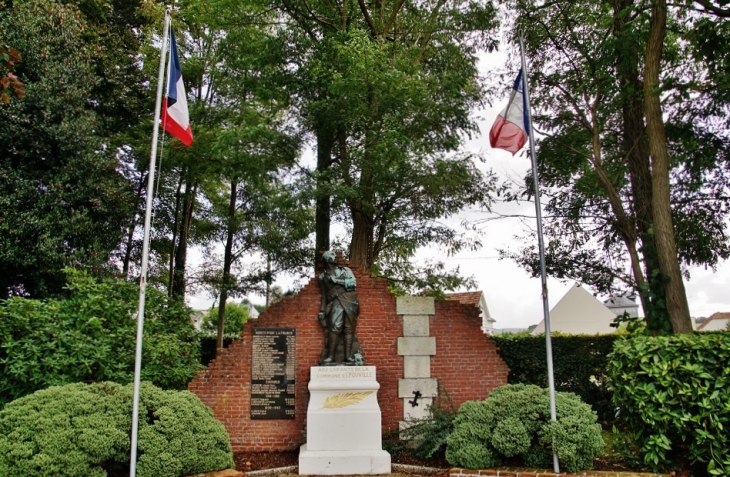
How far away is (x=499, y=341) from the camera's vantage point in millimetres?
12523

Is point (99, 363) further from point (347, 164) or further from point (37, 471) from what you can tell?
point (347, 164)

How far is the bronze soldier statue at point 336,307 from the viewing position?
31.1 feet

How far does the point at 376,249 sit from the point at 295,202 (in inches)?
108

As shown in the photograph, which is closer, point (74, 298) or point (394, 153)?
point (74, 298)

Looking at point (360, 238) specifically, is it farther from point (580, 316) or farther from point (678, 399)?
point (580, 316)

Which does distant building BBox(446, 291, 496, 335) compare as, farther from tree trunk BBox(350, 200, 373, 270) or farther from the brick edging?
the brick edging

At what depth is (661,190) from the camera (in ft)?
31.0

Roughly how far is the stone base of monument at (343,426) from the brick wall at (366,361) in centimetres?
87

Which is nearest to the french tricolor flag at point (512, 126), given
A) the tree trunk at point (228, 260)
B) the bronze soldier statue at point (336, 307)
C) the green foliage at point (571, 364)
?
the bronze soldier statue at point (336, 307)

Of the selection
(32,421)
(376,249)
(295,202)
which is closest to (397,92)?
(295,202)

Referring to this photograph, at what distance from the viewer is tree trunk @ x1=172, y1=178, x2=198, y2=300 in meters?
17.4

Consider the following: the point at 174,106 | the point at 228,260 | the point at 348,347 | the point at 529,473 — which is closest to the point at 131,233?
the point at 228,260

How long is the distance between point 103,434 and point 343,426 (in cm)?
322

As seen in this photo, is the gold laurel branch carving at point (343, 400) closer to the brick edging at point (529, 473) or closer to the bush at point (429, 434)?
the bush at point (429, 434)
